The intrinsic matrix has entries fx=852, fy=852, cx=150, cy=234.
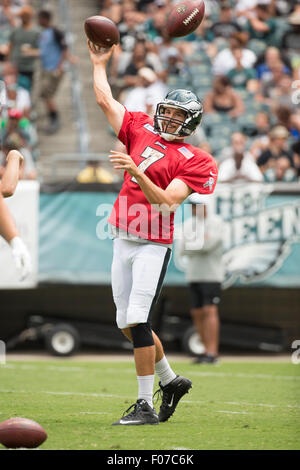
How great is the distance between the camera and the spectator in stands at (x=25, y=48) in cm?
1341

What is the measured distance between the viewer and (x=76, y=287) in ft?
36.1

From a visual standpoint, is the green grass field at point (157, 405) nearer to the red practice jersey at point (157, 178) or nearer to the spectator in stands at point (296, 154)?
the red practice jersey at point (157, 178)

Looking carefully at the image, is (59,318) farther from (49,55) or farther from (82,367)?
(49,55)

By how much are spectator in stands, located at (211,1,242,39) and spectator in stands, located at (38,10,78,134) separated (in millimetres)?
2898

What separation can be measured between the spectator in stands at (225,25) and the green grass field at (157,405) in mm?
7165

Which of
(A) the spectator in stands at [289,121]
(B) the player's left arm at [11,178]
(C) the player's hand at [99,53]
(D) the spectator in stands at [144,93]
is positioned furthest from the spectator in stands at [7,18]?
(B) the player's left arm at [11,178]

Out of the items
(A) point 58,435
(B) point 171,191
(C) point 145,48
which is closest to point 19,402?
(A) point 58,435

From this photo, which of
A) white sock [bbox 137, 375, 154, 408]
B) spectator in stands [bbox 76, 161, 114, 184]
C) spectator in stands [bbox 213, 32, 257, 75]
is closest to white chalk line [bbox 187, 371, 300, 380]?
spectator in stands [bbox 76, 161, 114, 184]

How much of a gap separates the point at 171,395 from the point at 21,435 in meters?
1.58

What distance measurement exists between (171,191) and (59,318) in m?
5.84

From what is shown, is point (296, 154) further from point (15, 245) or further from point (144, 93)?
point (15, 245)

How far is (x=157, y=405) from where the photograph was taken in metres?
6.41

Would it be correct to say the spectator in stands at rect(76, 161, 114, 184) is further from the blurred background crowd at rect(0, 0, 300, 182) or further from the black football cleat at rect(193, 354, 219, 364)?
the black football cleat at rect(193, 354, 219, 364)
